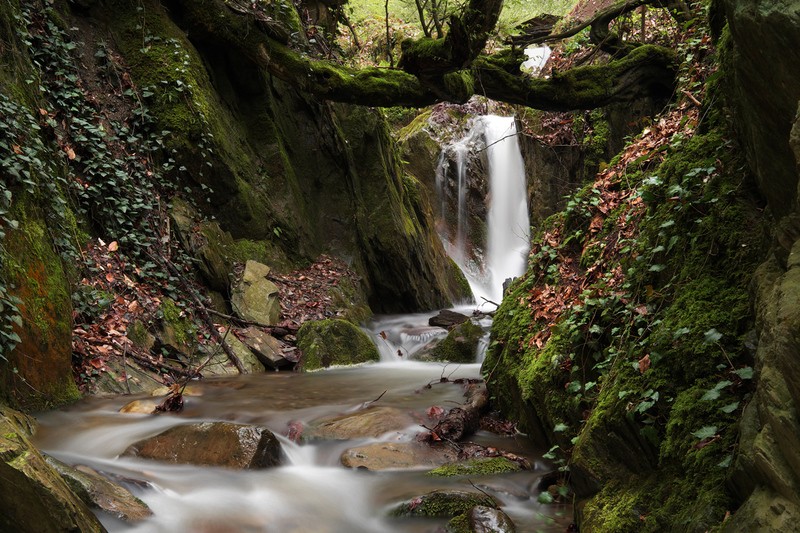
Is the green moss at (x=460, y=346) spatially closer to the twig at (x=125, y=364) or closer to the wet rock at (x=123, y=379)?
the wet rock at (x=123, y=379)

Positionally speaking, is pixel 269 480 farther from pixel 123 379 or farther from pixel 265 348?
pixel 265 348

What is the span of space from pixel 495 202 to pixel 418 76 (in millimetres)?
11474

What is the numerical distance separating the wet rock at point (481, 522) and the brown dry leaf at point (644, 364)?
3.93 feet

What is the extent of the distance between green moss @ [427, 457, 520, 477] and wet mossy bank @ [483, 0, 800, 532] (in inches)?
15.8

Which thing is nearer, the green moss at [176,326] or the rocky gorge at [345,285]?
the rocky gorge at [345,285]

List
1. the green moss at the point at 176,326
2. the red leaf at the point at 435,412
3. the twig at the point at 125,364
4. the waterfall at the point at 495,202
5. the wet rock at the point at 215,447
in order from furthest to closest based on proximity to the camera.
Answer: the waterfall at the point at 495,202 < the green moss at the point at 176,326 < the twig at the point at 125,364 < the red leaf at the point at 435,412 < the wet rock at the point at 215,447

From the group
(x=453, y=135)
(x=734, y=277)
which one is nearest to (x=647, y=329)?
(x=734, y=277)

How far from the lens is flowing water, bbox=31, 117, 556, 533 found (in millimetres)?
4152

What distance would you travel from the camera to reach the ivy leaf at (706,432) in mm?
2705

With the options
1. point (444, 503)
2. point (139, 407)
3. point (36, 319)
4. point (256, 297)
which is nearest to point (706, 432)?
point (444, 503)

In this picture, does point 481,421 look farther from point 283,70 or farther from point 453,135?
point 453,135

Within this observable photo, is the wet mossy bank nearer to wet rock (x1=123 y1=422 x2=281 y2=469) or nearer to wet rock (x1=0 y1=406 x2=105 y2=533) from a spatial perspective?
wet rock (x1=123 y1=422 x2=281 y2=469)

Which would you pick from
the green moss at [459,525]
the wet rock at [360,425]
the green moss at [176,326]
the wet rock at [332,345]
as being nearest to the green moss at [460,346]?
the wet rock at [332,345]

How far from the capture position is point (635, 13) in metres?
14.8
